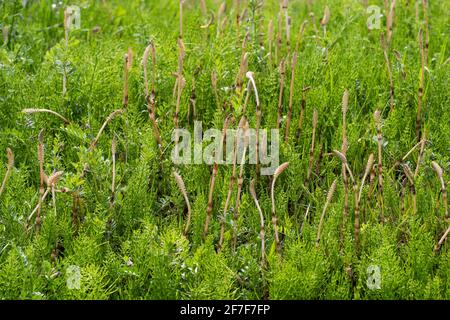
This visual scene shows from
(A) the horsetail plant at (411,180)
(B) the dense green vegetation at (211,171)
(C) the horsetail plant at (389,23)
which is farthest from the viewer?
(C) the horsetail plant at (389,23)

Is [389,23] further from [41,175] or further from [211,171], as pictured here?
[41,175]

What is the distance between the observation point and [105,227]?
3002 mm

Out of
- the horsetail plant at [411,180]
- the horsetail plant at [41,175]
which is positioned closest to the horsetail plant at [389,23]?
the horsetail plant at [411,180]

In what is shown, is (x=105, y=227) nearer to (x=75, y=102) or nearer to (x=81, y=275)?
(x=81, y=275)

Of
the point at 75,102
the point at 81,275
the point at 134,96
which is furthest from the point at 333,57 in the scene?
the point at 81,275

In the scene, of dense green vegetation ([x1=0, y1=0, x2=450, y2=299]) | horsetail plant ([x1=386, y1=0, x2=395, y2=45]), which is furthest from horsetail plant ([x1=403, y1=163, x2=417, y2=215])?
horsetail plant ([x1=386, y1=0, x2=395, y2=45])

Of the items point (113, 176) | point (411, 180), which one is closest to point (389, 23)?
point (411, 180)

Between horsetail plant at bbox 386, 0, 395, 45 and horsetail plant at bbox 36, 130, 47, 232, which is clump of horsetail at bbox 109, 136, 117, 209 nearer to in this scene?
horsetail plant at bbox 36, 130, 47, 232

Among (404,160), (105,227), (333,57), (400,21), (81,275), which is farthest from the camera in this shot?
(400,21)

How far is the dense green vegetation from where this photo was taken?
2783 millimetres

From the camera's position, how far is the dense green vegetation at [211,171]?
2783mm

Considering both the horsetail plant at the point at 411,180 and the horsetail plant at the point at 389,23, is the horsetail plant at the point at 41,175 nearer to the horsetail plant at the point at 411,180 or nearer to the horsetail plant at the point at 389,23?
the horsetail plant at the point at 411,180

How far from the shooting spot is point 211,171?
338 centimetres

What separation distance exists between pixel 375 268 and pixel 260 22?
1.82 m
